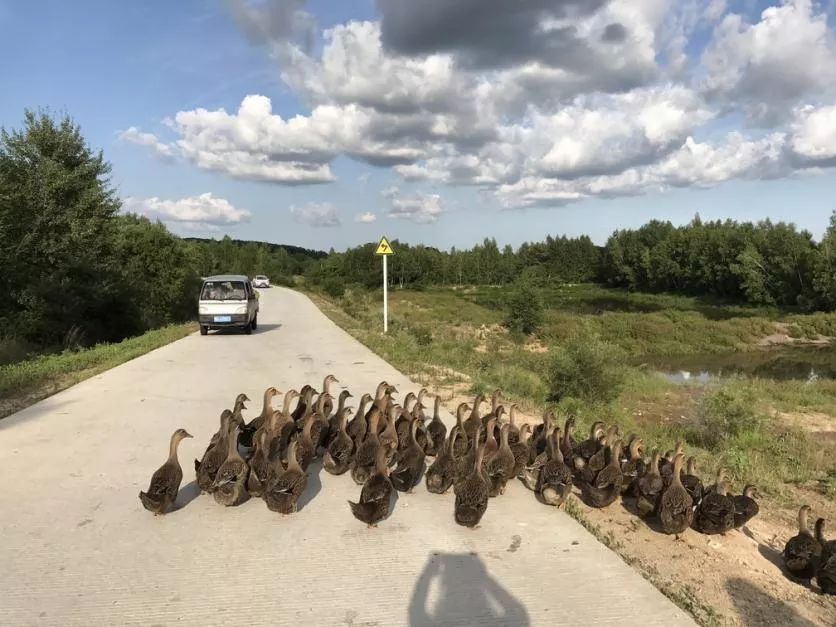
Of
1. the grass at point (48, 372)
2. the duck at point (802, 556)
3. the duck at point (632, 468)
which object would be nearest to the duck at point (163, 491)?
the duck at point (632, 468)

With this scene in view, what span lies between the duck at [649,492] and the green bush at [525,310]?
128 feet

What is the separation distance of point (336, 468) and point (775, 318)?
59.8 m

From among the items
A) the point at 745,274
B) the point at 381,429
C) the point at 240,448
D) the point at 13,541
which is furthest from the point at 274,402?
the point at 745,274

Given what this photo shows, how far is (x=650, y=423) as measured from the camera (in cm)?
1418

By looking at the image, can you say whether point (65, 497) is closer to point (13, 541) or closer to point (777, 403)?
point (13, 541)

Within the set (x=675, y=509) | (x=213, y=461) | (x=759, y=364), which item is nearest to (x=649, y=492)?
(x=675, y=509)

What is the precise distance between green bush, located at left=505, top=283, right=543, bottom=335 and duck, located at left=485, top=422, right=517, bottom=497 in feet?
127

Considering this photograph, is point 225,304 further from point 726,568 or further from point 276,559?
point 726,568

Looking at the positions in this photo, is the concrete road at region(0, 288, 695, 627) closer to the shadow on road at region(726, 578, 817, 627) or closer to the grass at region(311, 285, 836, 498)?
the shadow on road at region(726, 578, 817, 627)

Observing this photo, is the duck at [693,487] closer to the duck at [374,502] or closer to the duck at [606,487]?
the duck at [606,487]

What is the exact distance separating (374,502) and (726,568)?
8.79ft

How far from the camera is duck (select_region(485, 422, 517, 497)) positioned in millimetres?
5578

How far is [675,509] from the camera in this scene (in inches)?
191

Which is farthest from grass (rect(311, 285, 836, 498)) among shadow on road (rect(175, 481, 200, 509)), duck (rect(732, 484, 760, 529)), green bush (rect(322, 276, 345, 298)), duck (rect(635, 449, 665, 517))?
green bush (rect(322, 276, 345, 298))
